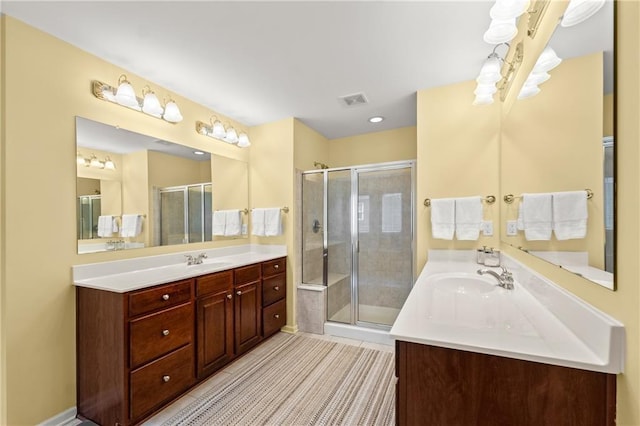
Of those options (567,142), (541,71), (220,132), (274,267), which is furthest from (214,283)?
(541,71)

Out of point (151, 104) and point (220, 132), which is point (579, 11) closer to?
point (151, 104)

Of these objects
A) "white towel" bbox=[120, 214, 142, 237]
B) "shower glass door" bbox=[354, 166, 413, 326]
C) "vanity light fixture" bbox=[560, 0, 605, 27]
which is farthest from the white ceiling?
"white towel" bbox=[120, 214, 142, 237]

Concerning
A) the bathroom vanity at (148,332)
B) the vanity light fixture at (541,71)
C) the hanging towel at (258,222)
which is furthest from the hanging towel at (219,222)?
the vanity light fixture at (541,71)

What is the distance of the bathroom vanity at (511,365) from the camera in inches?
28.7

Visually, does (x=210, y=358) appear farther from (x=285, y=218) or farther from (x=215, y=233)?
(x=285, y=218)

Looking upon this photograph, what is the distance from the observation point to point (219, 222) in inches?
114

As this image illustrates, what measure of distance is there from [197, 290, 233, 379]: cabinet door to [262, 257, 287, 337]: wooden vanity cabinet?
454mm

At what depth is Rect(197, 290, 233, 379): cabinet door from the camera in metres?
2.02

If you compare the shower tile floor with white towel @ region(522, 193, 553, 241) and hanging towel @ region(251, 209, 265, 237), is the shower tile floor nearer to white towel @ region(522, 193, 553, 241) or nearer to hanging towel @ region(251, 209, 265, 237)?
hanging towel @ region(251, 209, 265, 237)

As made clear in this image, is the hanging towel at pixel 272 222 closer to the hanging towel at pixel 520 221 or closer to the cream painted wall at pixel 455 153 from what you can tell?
the cream painted wall at pixel 455 153

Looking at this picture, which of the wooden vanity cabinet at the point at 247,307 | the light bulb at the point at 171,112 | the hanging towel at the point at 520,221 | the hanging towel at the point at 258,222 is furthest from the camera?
the hanging towel at the point at 258,222

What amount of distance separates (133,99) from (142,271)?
1309 mm

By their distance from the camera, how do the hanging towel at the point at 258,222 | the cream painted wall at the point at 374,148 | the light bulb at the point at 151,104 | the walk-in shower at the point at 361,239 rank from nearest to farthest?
the light bulb at the point at 151,104
the walk-in shower at the point at 361,239
the hanging towel at the point at 258,222
the cream painted wall at the point at 374,148

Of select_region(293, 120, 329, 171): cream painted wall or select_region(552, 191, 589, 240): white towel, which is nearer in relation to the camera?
select_region(552, 191, 589, 240): white towel
